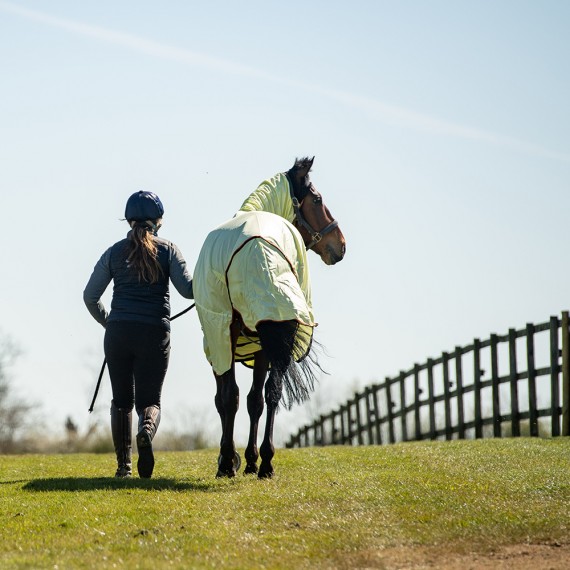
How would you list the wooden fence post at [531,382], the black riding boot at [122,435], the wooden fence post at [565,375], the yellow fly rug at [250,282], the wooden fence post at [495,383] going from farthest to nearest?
the wooden fence post at [495,383], the wooden fence post at [531,382], the wooden fence post at [565,375], the black riding boot at [122,435], the yellow fly rug at [250,282]

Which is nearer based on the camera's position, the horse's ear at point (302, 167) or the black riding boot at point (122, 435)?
the black riding boot at point (122, 435)

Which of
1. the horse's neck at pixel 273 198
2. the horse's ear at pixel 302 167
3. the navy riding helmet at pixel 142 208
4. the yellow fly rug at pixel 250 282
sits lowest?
the yellow fly rug at pixel 250 282

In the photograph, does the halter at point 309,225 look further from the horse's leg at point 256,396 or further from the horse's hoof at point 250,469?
the horse's hoof at point 250,469

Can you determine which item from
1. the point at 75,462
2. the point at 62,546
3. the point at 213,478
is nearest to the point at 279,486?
the point at 213,478

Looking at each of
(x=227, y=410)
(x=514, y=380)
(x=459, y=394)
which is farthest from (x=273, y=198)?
(x=459, y=394)

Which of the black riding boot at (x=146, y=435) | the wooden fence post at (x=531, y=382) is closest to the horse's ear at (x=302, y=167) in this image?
the black riding boot at (x=146, y=435)

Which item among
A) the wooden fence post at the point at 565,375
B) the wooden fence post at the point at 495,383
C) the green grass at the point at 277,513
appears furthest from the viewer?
the wooden fence post at the point at 495,383

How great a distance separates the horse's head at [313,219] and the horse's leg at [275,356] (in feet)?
6.87

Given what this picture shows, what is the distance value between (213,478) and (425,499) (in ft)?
7.90

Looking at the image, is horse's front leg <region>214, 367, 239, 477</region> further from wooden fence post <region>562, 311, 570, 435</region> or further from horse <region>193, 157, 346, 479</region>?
wooden fence post <region>562, 311, 570, 435</region>

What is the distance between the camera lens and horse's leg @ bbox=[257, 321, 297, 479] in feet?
30.0

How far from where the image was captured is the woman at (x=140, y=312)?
9.55 meters

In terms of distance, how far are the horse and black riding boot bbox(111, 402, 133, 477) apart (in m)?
0.87

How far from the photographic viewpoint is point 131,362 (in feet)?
31.8
